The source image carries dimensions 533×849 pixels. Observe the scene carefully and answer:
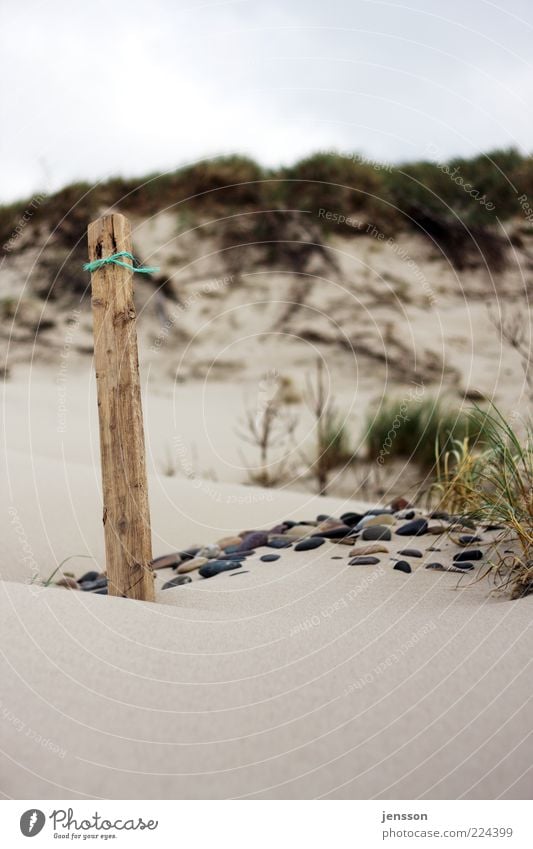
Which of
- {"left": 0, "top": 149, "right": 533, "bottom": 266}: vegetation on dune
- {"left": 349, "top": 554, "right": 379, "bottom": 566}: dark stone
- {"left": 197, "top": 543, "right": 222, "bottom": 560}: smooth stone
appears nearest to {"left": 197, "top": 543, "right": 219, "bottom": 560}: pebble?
{"left": 197, "top": 543, "right": 222, "bottom": 560}: smooth stone

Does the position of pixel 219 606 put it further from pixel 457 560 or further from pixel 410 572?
pixel 457 560

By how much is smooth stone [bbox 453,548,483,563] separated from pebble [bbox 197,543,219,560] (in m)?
1.32

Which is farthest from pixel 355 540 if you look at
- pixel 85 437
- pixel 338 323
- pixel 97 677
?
pixel 338 323

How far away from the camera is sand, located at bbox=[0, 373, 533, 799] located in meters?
1.67

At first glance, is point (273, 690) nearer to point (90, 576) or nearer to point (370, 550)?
point (370, 550)

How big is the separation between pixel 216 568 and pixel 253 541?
428 millimetres

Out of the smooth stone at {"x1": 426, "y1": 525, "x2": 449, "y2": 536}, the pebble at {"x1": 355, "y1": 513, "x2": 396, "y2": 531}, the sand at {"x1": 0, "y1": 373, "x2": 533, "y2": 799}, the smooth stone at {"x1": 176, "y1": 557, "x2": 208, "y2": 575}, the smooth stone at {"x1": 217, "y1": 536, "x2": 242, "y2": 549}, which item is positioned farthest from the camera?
the smooth stone at {"x1": 217, "y1": 536, "x2": 242, "y2": 549}

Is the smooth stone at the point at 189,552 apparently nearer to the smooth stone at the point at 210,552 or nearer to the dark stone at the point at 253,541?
the smooth stone at the point at 210,552

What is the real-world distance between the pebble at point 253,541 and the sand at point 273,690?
64cm

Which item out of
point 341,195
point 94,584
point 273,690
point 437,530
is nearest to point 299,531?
point 437,530

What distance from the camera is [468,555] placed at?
3312 mm

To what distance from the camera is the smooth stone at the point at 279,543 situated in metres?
3.85

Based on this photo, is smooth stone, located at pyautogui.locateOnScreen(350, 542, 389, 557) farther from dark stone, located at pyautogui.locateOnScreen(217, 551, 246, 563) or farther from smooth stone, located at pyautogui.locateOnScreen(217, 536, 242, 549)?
smooth stone, located at pyautogui.locateOnScreen(217, 536, 242, 549)

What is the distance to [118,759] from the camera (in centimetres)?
173
